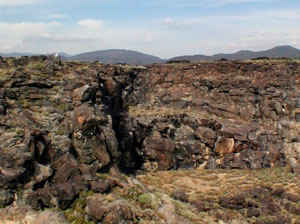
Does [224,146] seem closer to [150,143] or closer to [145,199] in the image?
[150,143]

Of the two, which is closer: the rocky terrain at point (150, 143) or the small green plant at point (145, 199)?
the rocky terrain at point (150, 143)

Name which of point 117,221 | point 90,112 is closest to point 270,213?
point 117,221

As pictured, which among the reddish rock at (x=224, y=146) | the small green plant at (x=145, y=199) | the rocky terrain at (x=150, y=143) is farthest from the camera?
the reddish rock at (x=224, y=146)

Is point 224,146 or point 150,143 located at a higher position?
point 150,143

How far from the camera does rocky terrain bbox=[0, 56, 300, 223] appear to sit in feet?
60.5

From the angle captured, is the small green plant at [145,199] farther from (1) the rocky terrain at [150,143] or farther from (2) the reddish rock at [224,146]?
(2) the reddish rock at [224,146]

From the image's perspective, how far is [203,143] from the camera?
39.5 meters

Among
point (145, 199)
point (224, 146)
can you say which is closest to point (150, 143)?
point (224, 146)

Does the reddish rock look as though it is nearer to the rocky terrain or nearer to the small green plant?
the rocky terrain

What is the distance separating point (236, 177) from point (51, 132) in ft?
66.7

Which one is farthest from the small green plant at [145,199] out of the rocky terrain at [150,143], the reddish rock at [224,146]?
the reddish rock at [224,146]

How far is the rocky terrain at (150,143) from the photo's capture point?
18453 mm

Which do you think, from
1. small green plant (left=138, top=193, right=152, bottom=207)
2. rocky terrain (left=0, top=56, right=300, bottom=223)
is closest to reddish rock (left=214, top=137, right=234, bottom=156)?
rocky terrain (left=0, top=56, right=300, bottom=223)

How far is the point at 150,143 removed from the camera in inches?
1431
